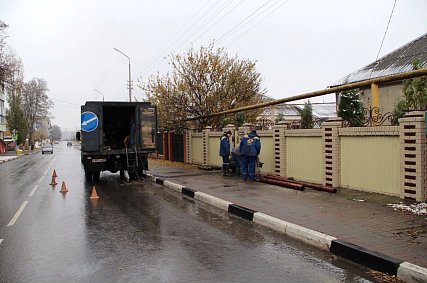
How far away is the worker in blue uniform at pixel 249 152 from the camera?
1377 cm

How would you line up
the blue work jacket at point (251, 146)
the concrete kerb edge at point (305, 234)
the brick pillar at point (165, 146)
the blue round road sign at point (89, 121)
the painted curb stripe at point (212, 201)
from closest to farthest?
1. the concrete kerb edge at point (305, 234)
2. the painted curb stripe at point (212, 201)
3. the blue work jacket at point (251, 146)
4. the blue round road sign at point (89, 121)
5. the brick pillar at point (165, 146)

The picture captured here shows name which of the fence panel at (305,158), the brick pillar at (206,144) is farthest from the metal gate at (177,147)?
the fence panel at (305,158)

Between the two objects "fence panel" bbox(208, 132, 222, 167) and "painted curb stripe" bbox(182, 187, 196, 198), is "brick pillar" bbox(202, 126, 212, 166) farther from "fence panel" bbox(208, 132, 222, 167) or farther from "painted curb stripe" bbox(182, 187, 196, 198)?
"painted curb stripe" bbox(182, 187, 196, 198)

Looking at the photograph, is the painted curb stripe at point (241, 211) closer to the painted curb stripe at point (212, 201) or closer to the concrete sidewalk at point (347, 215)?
the concrete sidewalk at point (347, 215)

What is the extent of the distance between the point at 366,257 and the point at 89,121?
41.5 feet

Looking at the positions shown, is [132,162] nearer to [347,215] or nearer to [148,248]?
[347,215]

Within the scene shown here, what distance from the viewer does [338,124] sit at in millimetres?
11188

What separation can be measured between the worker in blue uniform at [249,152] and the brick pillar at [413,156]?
542cm

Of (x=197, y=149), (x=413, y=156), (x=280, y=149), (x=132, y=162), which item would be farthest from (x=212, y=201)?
(x=197, y=149)

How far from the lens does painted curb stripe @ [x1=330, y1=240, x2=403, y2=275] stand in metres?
5.11

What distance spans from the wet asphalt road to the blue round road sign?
5.58 metres

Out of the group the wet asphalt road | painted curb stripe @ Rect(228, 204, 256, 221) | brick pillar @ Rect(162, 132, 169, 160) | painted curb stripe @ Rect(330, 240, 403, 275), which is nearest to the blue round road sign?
the wet asphalt road

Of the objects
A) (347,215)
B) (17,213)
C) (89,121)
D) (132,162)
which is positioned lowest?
(17,213)

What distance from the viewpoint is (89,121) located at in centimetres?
1592
